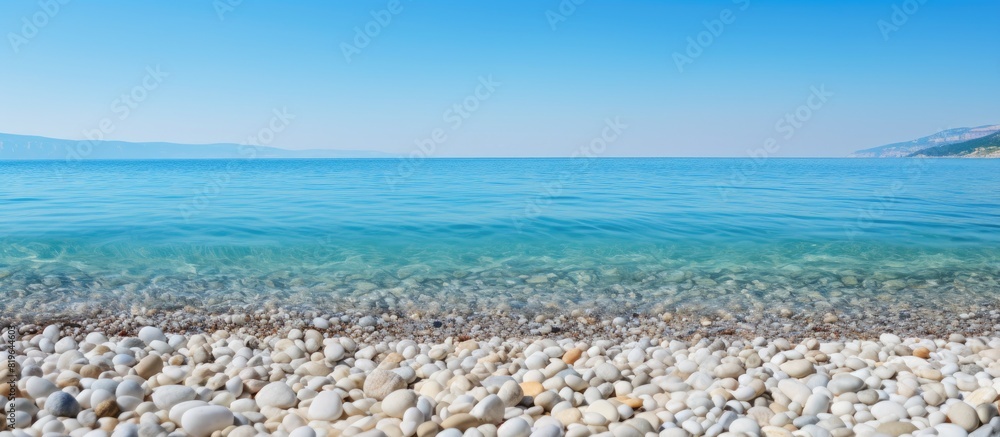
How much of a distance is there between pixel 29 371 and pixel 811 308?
8.11 metres

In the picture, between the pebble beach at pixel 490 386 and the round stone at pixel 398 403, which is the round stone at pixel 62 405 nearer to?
the pebble beach at pixel 490 386

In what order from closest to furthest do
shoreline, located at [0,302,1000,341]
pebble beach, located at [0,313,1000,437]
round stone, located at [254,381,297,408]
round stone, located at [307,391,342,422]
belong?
pebble beach, located at [0,313,1000,437], round stone, located at [307,391,342,422], round stone, located at [254,381,297,408], shoreline, located at [0,302,1000,341]

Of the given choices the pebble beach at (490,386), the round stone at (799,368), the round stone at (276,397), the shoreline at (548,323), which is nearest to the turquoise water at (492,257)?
the shoreline at (548,323)

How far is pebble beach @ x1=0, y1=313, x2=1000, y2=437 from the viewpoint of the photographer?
3.75 metres

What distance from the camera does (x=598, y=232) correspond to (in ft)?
45.8

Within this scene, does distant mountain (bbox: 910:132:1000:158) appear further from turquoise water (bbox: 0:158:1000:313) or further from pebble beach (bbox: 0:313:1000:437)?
pebble beach (bbox: 0:313:1000:437)

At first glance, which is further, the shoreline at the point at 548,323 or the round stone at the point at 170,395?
the shoreline at the point at 548,323

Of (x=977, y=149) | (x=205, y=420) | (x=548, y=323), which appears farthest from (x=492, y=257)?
(x=977, y=149)

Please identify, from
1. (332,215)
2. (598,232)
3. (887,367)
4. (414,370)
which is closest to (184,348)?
(414,370)

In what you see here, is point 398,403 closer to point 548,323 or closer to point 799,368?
point 548,323

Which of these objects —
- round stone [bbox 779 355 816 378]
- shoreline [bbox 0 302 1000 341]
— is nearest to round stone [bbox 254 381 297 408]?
→ shoreline [bbox 0 302 1000 341]

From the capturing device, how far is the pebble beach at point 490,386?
3.75 meters

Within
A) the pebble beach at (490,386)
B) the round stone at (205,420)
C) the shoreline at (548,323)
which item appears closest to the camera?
the round stone at (205,420)

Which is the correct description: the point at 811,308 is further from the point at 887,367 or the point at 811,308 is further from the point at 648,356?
the point at 648,356
